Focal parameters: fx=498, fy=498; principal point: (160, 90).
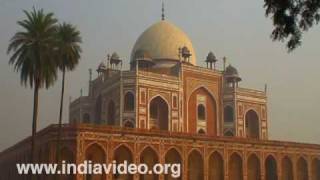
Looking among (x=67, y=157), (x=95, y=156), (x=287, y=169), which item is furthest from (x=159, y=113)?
(x=67, y=157)

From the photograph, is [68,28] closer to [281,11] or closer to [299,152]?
[281,11]

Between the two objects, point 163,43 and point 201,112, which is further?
point 163,43

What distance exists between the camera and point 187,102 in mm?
51469

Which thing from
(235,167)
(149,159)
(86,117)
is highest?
(86,117)

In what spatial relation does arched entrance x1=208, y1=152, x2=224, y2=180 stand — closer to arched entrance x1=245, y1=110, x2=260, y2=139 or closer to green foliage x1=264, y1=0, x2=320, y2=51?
arched entrance x1=245, y1=110, x2=260, y2=139

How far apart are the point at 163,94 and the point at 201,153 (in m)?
8.33

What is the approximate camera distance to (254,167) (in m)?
47.6

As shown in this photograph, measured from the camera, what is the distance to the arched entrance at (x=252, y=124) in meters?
55.9

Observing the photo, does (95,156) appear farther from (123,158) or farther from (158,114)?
(158,114)

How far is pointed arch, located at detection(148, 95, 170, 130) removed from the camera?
49.7 meters

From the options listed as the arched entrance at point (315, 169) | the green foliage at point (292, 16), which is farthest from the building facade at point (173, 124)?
the green foliage at point (292, 16)

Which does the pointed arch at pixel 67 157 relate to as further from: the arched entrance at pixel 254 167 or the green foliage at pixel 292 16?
the green foliage at pixel 292 16

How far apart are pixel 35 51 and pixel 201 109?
27038 millimetres

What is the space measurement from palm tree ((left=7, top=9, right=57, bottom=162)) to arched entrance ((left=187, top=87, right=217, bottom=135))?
24.4 meters
